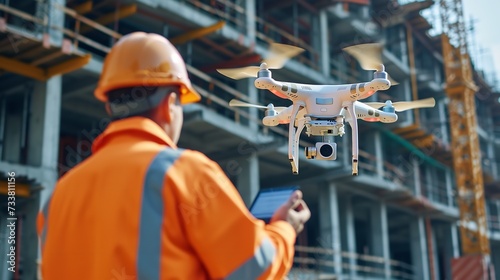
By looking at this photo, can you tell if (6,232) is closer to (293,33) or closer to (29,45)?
(29,45)

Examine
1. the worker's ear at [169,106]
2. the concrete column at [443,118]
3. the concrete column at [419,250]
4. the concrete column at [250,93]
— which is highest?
the concrete column at [443,118]

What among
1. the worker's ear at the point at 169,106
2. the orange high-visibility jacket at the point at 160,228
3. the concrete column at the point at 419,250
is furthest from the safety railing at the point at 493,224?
the orange high-visibility jacket at the point at 160,228

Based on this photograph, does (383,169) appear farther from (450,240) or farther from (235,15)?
(235,15)

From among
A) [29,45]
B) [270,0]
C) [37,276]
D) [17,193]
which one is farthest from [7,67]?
[270,0]

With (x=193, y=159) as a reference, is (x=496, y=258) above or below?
above

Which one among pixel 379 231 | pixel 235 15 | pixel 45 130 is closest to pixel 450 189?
pixel 379 231

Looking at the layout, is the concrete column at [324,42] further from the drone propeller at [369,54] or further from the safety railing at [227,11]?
the drone propeller at [369,54]

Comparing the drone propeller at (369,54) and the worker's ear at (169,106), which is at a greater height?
the drone propeller at (369,54)

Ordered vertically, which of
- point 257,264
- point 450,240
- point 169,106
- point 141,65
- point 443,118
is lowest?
point 257,264
